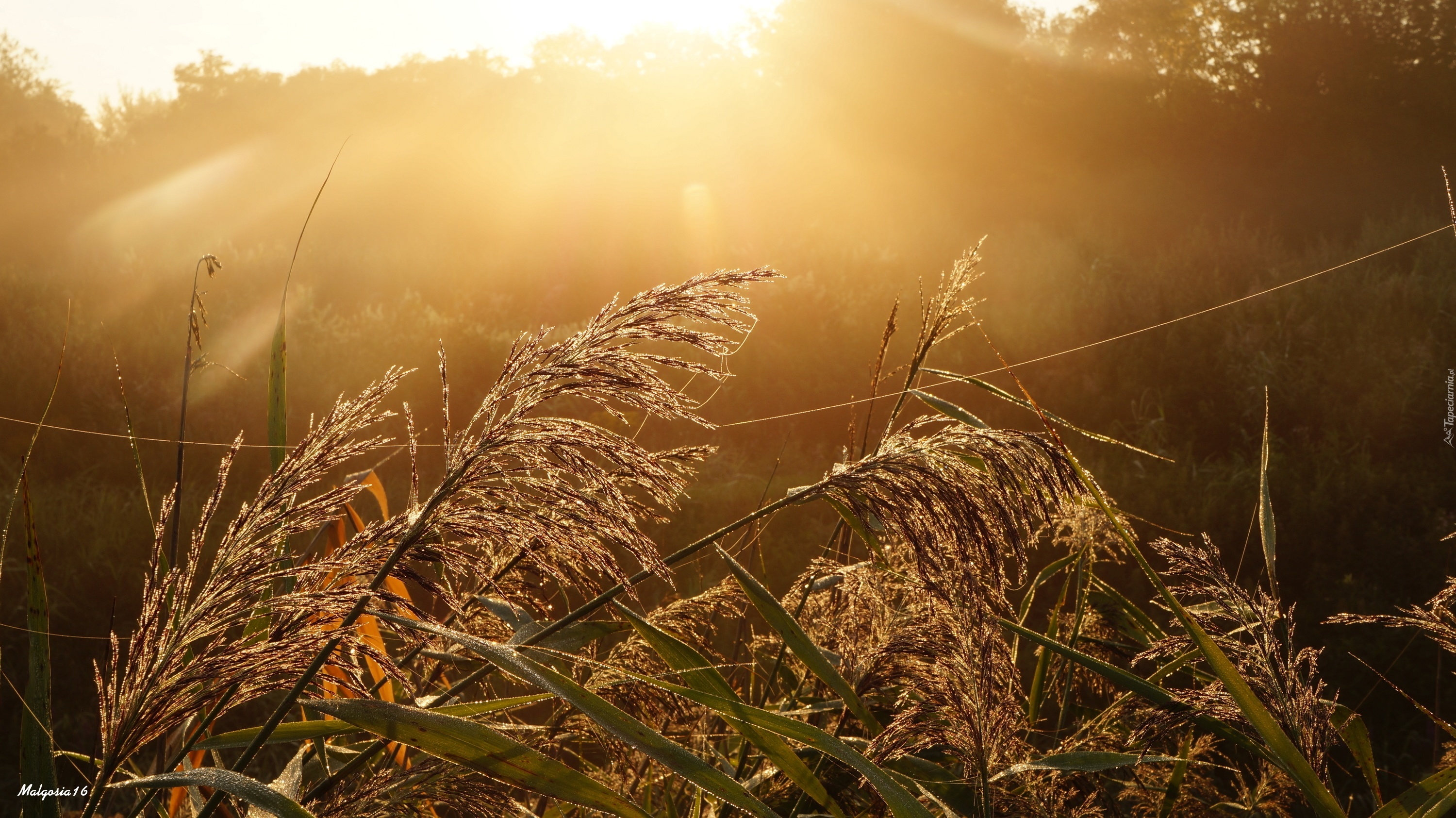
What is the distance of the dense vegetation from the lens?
507 centimetres

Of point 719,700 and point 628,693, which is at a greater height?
point 719,700

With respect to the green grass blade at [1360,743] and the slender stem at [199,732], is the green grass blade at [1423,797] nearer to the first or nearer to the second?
the green grass blade at [1360,743]

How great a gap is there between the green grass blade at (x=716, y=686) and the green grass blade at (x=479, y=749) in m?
0.20

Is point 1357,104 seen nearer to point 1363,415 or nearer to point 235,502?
point 1363,415

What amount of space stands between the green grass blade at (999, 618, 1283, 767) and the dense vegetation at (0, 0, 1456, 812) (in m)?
0.24

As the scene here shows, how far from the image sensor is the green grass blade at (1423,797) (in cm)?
115

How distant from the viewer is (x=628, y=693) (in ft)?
5.07

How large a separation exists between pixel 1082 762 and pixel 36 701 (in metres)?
1.48

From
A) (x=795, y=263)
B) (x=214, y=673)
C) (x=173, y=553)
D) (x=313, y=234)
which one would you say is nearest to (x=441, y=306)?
(x=795, y=263)

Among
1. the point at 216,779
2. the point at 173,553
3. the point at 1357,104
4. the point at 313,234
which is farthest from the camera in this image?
the point at 1357,104

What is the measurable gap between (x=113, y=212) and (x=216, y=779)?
17350mm

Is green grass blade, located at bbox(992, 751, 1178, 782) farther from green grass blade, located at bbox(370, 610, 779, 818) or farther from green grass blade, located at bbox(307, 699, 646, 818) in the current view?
green grass blade, located at bbox(307, 699, 646, 818)

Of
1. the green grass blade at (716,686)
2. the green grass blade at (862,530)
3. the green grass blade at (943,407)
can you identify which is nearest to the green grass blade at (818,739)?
the green grass blade at (716,686)

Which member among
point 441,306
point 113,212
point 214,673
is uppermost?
point 113,212
